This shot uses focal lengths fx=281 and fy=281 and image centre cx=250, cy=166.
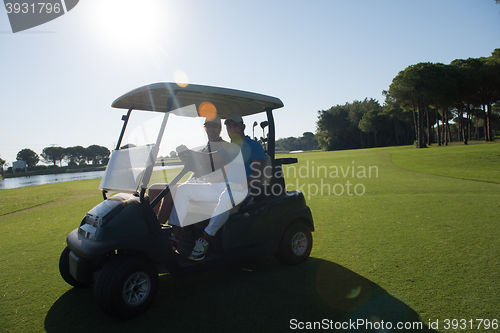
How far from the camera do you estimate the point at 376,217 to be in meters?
6.14

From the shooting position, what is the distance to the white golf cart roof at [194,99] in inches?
115

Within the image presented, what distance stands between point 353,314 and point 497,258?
2.52 metres

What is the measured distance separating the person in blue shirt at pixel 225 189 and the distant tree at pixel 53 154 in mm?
138771

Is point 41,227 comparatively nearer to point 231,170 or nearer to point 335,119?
point 231,170

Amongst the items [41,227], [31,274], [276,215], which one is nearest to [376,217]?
[276,215]

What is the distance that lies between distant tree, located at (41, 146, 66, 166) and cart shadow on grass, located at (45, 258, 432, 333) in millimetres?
138734

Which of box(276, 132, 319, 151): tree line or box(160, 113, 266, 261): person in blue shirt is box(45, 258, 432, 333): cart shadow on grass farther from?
box(276, 132, 319, 151): tree line

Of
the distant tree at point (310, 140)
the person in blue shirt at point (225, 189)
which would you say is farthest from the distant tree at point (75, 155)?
the person in blue shirt at point (225, 189)

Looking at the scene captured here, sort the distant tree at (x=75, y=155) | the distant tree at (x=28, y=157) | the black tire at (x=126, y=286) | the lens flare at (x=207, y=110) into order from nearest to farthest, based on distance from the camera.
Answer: the black tire at (x=126, y=286), the lens flare at (x=207, y=110), the distant tree at (x=28, y=157), the distant tree at (x=75, y=155)

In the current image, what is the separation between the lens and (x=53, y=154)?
117 metres

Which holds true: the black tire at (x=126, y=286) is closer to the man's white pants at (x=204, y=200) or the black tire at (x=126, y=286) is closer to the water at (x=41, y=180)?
the man's white pants at (x=204, y=200)

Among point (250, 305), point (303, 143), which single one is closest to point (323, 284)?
point (250, 305)

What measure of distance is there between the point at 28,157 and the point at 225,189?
14088cm

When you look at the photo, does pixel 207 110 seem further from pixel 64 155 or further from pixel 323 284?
pixel 64 155
